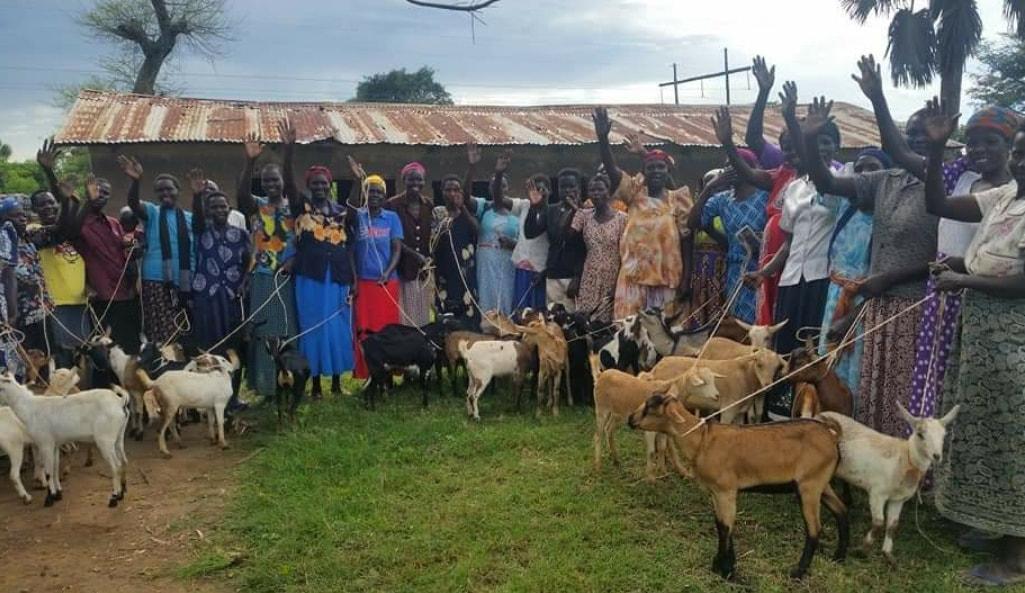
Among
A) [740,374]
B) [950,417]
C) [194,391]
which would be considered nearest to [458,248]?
[194,391]

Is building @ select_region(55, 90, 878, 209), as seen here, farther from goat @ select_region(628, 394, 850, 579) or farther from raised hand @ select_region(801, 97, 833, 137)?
goat @ select_region(628, 394, 850, 579)

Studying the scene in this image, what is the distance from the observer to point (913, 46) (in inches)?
720

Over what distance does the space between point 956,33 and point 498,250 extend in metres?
15.1

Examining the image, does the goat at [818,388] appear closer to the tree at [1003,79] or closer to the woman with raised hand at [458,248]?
the woman with raised hand at [458,248]

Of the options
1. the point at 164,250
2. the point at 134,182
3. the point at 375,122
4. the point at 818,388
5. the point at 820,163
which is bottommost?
the point at 818,388

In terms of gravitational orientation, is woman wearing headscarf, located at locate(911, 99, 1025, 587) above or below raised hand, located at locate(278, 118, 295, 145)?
below

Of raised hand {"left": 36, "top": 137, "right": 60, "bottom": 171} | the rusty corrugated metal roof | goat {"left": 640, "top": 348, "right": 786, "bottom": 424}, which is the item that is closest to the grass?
goat {"left": 640, "top": 348, "right": 786, "bottom": 424}

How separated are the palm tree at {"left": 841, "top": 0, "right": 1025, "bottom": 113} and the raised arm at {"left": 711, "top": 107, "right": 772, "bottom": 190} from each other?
1434 centimetres

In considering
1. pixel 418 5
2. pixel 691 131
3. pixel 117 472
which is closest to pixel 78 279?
pixel 117 472

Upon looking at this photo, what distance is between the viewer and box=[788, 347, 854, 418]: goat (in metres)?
4.56

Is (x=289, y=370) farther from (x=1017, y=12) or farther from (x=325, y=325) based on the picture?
(x=1017, y=12)

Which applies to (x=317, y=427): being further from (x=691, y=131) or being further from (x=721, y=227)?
(x=691, y=131)

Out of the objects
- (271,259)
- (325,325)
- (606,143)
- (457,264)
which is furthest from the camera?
(457,264)

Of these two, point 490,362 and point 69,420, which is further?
point 490,362
